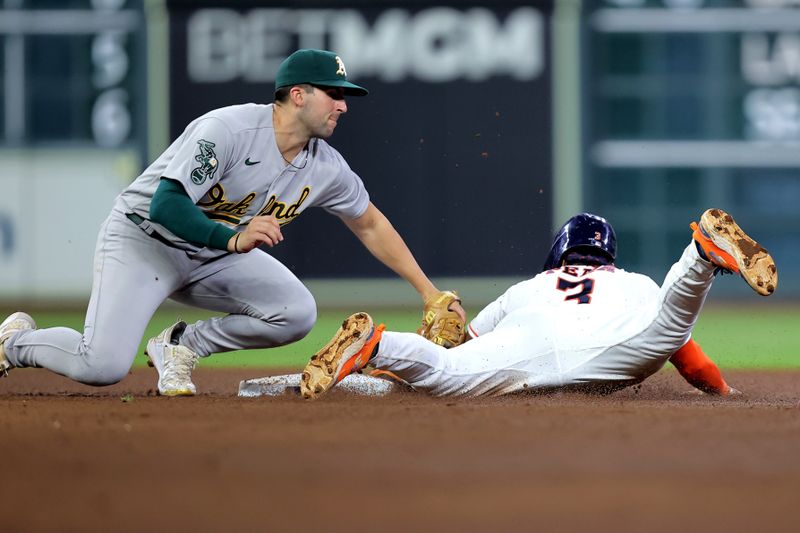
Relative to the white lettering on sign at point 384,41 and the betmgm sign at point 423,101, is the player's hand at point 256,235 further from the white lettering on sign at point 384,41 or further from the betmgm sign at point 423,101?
the white lettering on sign at point 384,41

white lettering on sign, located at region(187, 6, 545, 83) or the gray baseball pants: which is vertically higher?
white lettering on sign, located at region(187, 6, 545, 83)

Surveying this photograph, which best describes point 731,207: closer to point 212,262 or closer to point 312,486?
point 212,262

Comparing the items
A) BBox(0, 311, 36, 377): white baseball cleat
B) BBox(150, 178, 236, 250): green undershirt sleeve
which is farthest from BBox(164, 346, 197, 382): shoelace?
BBox(150, 178, 236, 250): green undershirt sleeve

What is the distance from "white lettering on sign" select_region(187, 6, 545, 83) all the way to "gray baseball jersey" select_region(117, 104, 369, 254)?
253 inches

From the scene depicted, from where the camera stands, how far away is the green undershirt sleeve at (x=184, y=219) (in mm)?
4250

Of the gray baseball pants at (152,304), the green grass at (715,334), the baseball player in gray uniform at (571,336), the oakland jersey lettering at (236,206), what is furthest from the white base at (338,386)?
the green grass at (715,334)

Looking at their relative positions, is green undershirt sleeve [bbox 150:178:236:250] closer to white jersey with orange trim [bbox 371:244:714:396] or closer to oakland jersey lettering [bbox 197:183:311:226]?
oakland jersey lettering [bbox 197:183:311:226]

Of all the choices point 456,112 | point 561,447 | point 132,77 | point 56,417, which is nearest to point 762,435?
point 561,447

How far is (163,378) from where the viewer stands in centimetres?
485

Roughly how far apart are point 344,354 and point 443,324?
0.72 meters

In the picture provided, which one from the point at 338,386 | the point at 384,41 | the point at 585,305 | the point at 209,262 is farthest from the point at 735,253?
the point at 384,41

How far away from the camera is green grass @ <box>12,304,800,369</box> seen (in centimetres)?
739

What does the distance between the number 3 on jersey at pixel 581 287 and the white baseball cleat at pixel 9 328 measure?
77.9 inches

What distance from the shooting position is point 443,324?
4.73 meters
